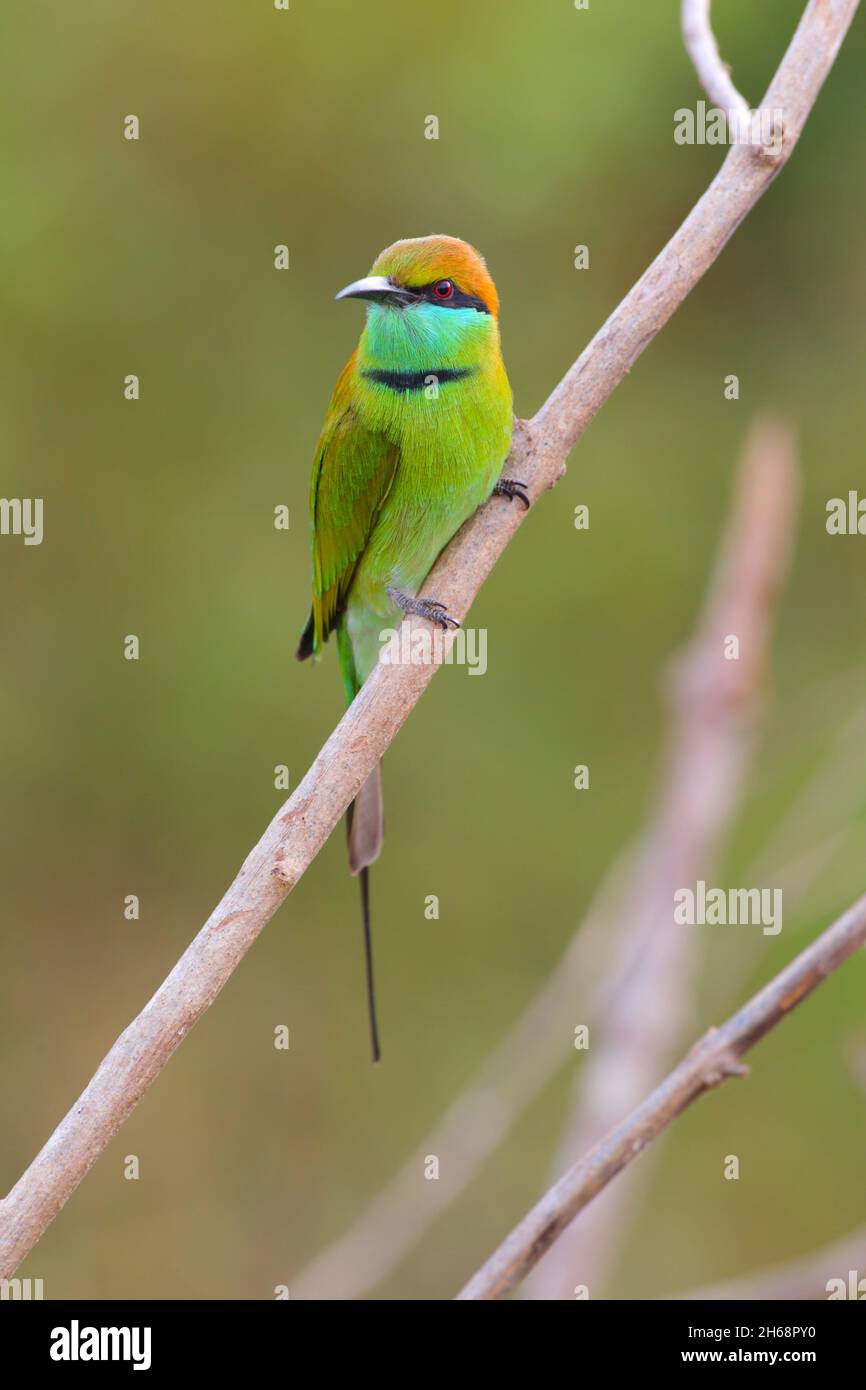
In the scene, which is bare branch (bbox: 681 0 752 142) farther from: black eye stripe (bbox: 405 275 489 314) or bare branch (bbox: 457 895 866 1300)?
bare branch (bbox: 457 895 866 1300)

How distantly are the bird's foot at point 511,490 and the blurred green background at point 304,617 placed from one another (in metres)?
1.91

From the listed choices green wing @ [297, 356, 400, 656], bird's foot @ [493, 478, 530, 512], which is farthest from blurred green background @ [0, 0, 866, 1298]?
bird's foot @ [493, 478, 530, 512]

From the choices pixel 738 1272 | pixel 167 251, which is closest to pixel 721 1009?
pixel 738 1272

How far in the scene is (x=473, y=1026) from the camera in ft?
12.0

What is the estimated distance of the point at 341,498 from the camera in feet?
6.59

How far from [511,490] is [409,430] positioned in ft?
0.86

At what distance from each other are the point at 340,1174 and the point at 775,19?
10.00 feet

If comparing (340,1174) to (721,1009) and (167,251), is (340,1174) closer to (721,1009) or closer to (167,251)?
(721,1009)

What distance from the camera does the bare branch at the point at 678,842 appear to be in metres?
1.60

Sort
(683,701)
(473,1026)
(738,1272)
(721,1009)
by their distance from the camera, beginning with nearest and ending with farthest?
(683,701)
(721,1009)
(738,1272)
(473,1026)

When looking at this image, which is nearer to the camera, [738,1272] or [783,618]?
[738,1272]

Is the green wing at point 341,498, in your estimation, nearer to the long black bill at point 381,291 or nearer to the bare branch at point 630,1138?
the long black bill at point 381,291

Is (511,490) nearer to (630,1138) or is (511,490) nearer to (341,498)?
(341,498)

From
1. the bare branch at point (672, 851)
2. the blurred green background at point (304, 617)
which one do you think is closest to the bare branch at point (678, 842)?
the bare branch at point (672, 851)
